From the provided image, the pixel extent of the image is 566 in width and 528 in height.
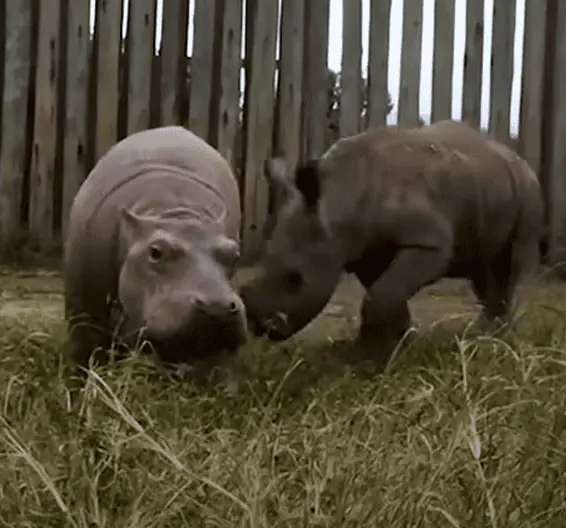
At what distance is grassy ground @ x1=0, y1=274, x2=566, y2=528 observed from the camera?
1.72 metres

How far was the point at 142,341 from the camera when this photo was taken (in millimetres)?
2857

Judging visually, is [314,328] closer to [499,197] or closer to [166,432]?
[499,197]

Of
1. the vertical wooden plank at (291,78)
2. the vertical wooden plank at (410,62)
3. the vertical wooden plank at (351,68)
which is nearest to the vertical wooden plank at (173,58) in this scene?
the vertical wooden plank at (291,78)

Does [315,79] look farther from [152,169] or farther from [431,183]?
[152,169]

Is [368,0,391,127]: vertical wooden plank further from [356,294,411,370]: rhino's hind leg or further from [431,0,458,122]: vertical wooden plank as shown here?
[356,294,411,370]: rhino's hind leg

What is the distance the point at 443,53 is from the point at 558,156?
2.34 ft

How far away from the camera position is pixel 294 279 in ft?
11.4

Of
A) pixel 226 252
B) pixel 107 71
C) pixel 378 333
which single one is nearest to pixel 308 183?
pixel 378 333

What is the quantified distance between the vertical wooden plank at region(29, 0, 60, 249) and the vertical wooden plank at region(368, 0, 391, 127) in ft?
4.58

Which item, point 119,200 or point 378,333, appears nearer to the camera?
point 119,200

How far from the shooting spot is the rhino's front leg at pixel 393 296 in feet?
11.2

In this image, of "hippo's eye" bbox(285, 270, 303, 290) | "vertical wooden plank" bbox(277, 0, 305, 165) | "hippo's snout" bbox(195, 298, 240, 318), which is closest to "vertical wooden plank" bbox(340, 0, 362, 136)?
"vertical wooden plank" bbox(277, 0, 305, 165)

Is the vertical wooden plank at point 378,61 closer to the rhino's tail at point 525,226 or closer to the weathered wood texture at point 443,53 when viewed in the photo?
the weathered wood texture at point 443,53

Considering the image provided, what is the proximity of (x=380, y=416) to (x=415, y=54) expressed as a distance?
3440mm
